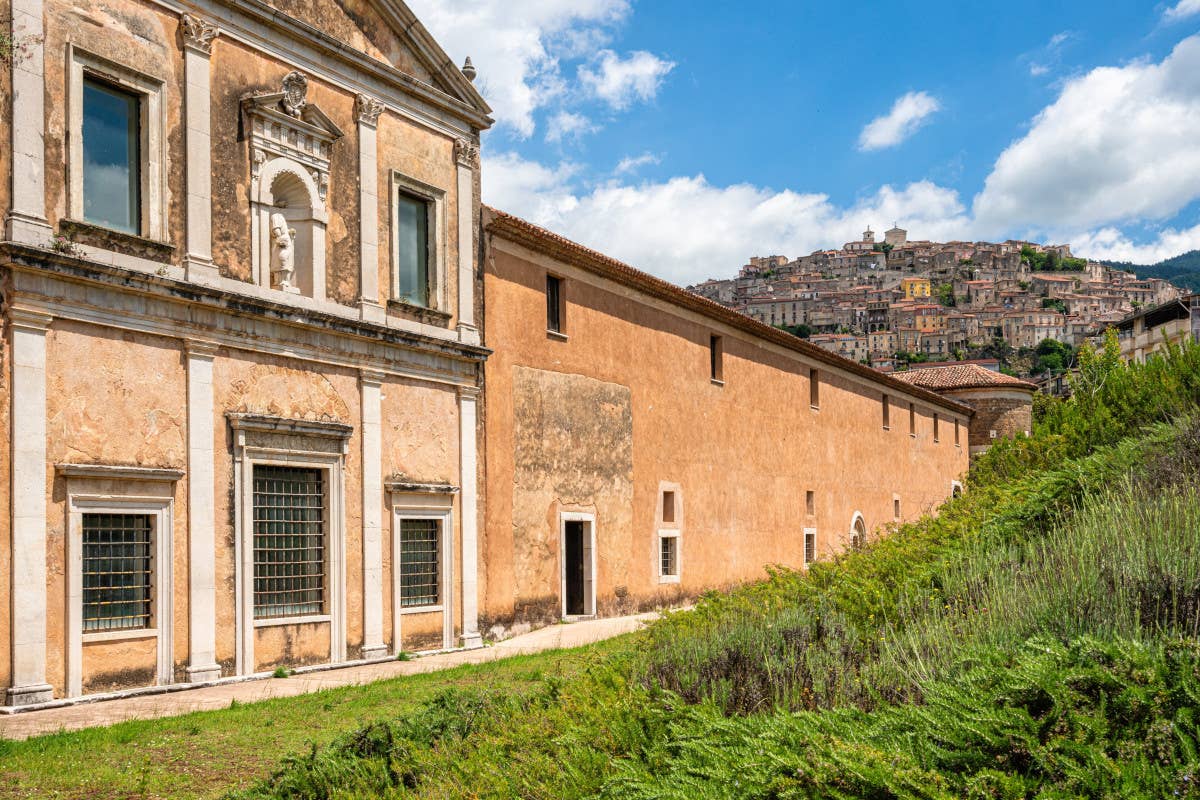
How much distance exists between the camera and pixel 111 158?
13.8m

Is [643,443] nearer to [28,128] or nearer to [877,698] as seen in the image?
[28,128]

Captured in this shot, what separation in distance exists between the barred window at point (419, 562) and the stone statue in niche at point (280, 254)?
434 cm

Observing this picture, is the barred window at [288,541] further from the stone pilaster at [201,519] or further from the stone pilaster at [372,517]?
the stone pilaster at [201,519]

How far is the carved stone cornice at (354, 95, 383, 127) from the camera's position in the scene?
1755 cm

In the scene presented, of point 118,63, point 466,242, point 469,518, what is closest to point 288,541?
point 469,518

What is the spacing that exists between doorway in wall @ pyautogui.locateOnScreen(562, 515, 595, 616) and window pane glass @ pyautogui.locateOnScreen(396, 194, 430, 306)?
19.4 ft

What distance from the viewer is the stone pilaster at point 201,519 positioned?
551 inches

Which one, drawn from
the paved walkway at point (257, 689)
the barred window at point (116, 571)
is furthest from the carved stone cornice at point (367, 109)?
the paved walkway at point (257, 689)

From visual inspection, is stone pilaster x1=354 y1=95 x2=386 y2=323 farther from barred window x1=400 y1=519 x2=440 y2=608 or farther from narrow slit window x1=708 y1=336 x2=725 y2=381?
narrow slit window x1=708 y1=336 x2=725 y2=381

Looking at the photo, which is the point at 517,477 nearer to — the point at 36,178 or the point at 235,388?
the point at 235,388

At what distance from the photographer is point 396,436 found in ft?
58.2

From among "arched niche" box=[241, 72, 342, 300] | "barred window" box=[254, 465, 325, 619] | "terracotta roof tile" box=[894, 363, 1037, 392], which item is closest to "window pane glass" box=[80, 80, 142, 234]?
"arched niche" box=[241, 72, 342, 300]

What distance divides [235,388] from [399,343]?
3.26 meters

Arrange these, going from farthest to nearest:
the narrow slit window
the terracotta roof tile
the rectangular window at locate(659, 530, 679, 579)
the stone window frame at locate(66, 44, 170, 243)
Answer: the terracotta roof tile
the narrow slit window
the rectangular window at locate(659, 530, 679, 579)
the stone window frame at locate(66, 44, 170, 243)
